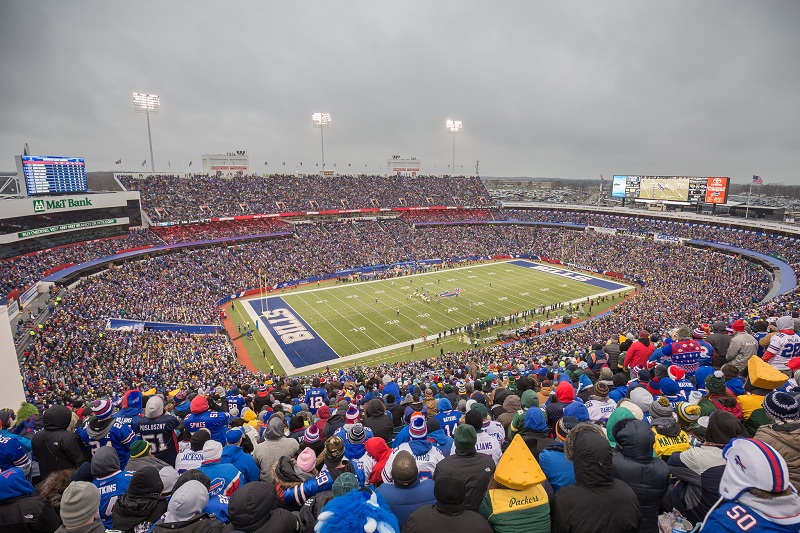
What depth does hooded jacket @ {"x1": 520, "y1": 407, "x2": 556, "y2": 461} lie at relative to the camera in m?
4.72

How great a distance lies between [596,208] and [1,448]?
77482mm

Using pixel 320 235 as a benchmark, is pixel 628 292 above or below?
below

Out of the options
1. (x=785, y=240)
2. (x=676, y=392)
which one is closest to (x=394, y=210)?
(x=785, y=240)

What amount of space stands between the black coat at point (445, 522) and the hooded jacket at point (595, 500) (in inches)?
27.3

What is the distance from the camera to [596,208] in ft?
234

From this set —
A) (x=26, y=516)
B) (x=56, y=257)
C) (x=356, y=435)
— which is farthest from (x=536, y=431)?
(x=56, y=257)

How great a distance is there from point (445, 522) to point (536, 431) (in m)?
2.22

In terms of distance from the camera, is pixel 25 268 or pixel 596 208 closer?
pixel 25 268

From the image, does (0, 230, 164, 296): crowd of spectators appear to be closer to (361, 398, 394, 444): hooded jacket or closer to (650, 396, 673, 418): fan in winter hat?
(361, 398, 394, 444): hooded jacket

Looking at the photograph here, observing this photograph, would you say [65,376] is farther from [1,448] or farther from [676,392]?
[676,392]

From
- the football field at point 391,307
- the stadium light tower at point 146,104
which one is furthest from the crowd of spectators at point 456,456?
the stadium light tower at point 146,104

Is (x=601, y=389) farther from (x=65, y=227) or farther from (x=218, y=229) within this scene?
(x=218, y=229)


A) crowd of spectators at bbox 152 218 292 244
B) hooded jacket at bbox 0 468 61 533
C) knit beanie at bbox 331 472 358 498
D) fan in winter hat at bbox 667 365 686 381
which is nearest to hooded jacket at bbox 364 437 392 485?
knit beanie at bbox 331 472 358 498

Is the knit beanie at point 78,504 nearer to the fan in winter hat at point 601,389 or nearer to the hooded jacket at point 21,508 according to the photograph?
the hooded jacket at point 21,508
